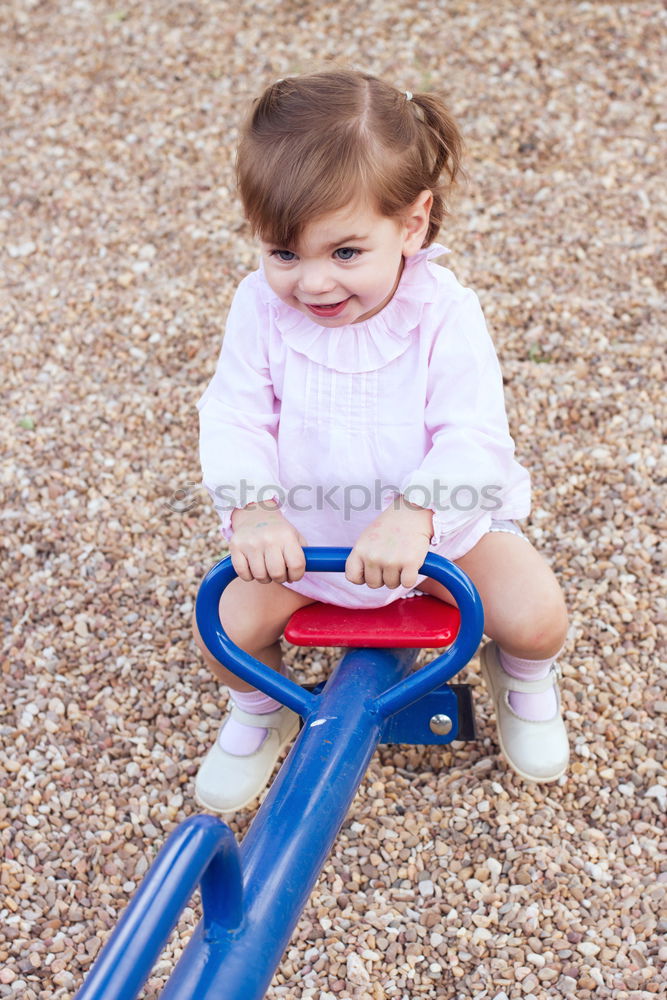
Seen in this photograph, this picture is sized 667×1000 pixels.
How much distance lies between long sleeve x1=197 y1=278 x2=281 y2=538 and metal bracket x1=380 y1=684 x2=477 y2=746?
48cm

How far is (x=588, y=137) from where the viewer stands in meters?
3.68

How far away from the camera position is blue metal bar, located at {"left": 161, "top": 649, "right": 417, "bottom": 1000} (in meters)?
1.24

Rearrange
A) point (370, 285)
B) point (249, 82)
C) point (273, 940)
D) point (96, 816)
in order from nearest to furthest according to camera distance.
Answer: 1. point (273, 940)
2. point (370, 285)
3. point (96, 816)
4. point (249, 82)

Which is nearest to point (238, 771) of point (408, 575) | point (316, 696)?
point (316, 696)

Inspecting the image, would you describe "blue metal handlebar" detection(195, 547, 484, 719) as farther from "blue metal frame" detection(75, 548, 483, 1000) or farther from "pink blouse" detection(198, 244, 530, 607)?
"pink blouse" detection(198, 244, 530, 607)

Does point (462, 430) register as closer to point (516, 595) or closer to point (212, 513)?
point (516, 595)

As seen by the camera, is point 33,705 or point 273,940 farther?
point 33,705

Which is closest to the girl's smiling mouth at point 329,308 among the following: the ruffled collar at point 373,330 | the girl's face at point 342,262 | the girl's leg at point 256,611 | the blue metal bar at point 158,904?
the girl's face at point 342,262

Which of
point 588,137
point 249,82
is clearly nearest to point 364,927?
point 588,137

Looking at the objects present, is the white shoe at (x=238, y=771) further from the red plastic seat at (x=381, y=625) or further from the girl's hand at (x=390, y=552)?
the girl's hand at (x=390, y=552)

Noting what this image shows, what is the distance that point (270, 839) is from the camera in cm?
142

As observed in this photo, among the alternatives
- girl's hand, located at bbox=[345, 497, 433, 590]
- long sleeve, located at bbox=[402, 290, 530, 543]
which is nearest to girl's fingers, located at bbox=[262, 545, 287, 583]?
girl's hand, located at bbox=[345, 497, 433, 590]

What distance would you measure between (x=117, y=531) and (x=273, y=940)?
147 cm

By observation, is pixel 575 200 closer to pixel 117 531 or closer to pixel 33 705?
pixel 117 531
